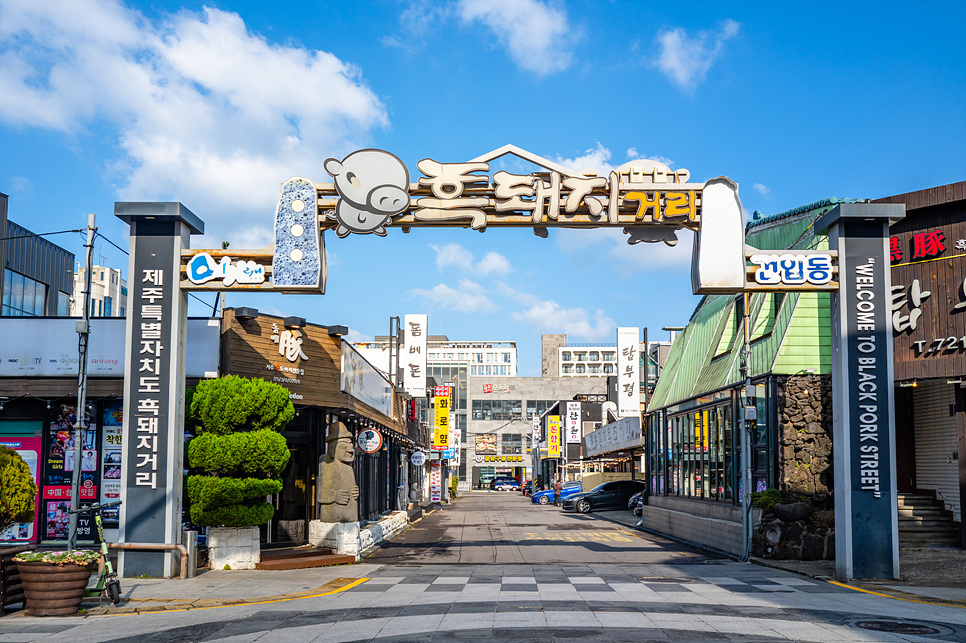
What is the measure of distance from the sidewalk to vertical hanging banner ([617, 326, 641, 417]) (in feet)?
109

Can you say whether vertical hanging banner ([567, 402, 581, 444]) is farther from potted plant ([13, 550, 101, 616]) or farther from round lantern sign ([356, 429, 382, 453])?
potted plant ([13, 550, 101, 616])

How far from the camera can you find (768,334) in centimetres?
2262

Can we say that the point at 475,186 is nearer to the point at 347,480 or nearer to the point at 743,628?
the point at 347,480

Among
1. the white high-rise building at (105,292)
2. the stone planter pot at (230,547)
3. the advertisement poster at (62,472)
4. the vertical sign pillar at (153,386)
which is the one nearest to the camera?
the vertical sign pillar at (153,386)

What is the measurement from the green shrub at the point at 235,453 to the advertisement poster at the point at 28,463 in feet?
14.5

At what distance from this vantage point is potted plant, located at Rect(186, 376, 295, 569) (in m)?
16.8

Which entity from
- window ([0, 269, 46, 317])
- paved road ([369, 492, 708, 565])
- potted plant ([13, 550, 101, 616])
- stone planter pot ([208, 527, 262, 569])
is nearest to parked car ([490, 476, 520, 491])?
Answer: paved road ([369, 492, 708, 565])

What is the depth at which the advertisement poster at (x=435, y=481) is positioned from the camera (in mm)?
57062

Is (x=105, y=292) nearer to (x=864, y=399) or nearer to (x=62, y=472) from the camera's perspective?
(x=62, y=472)

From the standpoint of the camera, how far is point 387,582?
53.1 ft

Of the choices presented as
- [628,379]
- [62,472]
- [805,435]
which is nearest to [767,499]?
[805,435]

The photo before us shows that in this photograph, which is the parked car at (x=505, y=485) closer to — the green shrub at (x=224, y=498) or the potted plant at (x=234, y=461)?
the potted plant at (x=234, y=461)

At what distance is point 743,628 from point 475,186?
10016mm

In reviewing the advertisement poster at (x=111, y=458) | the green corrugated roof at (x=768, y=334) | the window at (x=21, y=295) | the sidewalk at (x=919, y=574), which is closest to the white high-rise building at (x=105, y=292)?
the window at (x=21, y=295)
